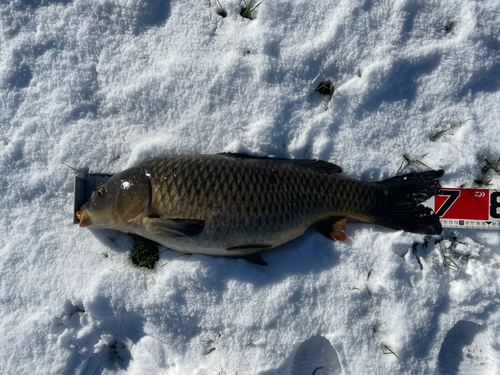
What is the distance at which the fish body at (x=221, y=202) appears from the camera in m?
2.25

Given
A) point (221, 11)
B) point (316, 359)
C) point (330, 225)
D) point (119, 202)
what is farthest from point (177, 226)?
point (221, 11)

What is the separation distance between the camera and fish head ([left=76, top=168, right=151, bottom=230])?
2.27m

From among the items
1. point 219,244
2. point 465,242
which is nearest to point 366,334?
point 465,242

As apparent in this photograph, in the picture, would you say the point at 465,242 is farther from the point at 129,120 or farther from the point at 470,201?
the point at 129,120

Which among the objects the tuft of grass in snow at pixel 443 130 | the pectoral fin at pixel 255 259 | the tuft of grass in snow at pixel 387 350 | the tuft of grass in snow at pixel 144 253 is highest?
the tuft of grass in snow at pixel 443 130

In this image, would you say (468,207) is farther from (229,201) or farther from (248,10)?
(248,10)

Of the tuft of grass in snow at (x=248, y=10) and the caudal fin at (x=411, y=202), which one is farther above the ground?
the tuft of grass in snow at (x=248, y=10)

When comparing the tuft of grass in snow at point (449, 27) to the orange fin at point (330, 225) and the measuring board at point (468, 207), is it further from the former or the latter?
the orange fin at point (330, 225)

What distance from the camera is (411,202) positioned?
257 cm

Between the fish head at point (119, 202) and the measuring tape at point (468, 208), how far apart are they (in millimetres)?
2458

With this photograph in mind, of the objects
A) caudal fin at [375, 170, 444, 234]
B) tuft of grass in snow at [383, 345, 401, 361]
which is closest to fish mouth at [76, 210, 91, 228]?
caudal fin at [375, 170, 444, 234]

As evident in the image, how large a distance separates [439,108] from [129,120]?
8.97ft

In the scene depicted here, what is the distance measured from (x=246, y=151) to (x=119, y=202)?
1089mm

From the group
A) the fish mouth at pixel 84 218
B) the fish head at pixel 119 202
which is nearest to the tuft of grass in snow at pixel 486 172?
the fish head at pixel 119 202
